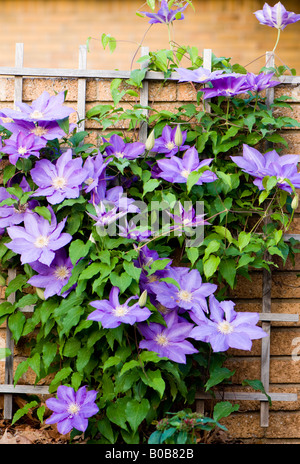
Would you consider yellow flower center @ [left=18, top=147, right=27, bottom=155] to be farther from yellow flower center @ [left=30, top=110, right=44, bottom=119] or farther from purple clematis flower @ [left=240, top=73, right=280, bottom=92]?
purple clematis flower @ [left=240, top=73, right=280, bottom=92]

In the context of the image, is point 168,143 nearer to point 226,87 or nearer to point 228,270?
point 226,87

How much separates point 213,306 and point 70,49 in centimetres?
194

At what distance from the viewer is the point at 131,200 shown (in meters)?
1.69

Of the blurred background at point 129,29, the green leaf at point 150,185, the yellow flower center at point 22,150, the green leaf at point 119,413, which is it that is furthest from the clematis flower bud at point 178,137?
the blurred background at point 129,29

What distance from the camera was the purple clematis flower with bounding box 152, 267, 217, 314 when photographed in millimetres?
1604

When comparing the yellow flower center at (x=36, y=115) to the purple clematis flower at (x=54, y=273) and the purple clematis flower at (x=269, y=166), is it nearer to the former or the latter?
the purple clematis flower at (x=54, y=273)

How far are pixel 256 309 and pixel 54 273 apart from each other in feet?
2.38

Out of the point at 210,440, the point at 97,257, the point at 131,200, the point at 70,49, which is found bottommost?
the point at 210,440

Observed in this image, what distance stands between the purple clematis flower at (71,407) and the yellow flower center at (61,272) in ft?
1.12

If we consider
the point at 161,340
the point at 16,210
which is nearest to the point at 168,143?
the point at 16,210

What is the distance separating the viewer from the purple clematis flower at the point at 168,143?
1768 mm

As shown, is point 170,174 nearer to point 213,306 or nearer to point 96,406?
point 213,306

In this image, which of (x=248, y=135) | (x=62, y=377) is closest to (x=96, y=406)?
(x=62, y=377)

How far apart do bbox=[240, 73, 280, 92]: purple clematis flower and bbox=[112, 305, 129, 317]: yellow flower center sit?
836mm
